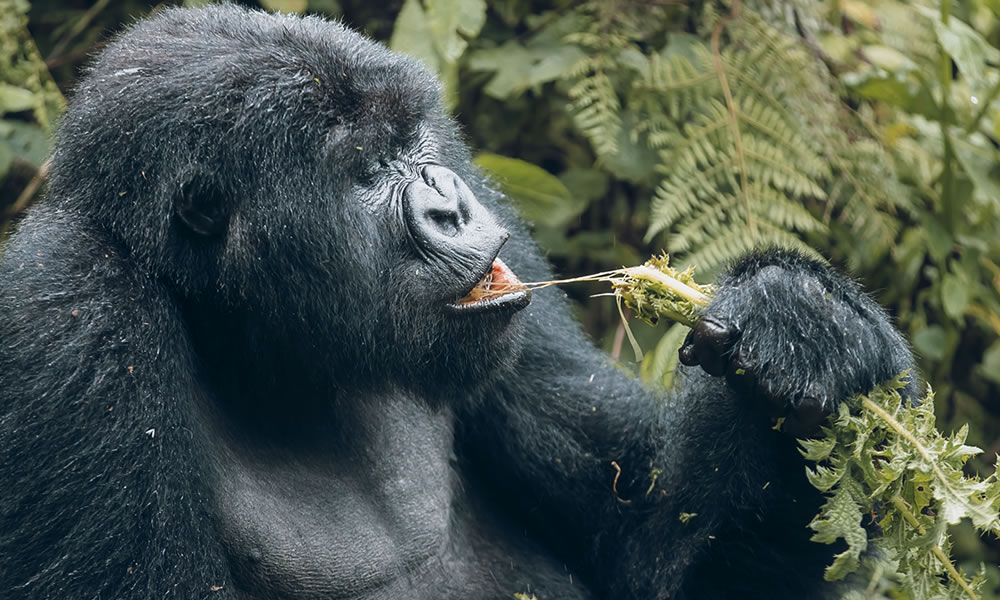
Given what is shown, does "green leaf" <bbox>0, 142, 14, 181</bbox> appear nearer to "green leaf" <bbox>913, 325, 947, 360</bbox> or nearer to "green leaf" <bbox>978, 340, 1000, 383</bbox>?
"green leaf" <bbox>913, 325, 947, 360</bbox>

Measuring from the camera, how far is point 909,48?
459cm

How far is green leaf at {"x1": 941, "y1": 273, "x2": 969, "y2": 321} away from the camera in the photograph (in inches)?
155

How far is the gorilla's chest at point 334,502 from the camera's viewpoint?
7.99 feet

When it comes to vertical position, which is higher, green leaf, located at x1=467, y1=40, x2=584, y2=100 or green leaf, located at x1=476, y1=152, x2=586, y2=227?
green leaf, located at x1=467, y1=40, x2=584, y2=100

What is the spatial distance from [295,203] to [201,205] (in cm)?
20

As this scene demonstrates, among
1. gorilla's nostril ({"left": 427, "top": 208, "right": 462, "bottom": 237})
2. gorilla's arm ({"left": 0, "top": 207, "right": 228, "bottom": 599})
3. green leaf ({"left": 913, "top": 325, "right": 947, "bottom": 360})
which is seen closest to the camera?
gorilla's arm ({"left": 0, "top": 207, "right": 228, "bottom": 599})

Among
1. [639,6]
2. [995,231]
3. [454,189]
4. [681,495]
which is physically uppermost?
[454,189]

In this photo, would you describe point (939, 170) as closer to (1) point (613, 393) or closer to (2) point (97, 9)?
(1) point (613, 393)

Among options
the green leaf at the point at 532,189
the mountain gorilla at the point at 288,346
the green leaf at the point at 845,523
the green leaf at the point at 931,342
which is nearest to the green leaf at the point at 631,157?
the green leaf at the point at 532,189

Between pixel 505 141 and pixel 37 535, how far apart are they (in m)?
2.79

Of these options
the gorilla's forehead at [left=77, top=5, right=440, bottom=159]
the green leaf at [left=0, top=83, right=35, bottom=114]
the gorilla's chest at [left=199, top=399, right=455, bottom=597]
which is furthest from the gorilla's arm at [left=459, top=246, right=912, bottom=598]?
the green leaf at [left=0, top=83, right=35, bottom=114]

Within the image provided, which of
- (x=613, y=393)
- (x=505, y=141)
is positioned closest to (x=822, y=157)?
(x=505, y=141)

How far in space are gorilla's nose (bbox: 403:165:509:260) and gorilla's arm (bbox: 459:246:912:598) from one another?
51 cm

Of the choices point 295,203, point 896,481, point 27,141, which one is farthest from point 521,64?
point 896,481
